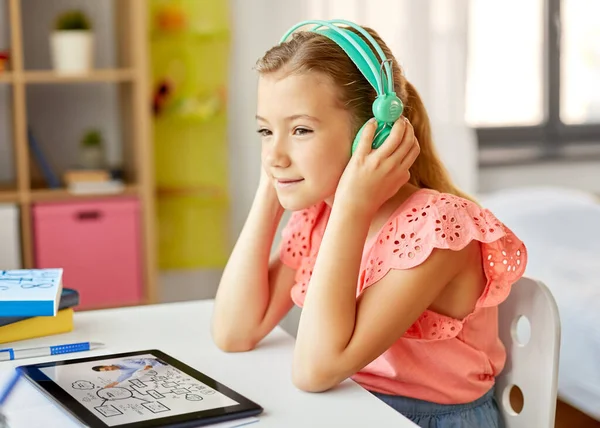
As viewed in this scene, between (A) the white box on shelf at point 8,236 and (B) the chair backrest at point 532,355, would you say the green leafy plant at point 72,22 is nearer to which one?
(A) the white box on shelf at point 8,236

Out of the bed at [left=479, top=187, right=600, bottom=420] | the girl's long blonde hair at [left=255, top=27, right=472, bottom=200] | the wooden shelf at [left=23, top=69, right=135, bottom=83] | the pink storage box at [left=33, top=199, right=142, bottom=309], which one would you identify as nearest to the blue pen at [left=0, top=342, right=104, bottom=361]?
the girl's long blonde hair at [left=255, top=27, right=472, bottom=200]

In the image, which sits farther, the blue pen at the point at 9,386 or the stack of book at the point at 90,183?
the stack of book at the point at 90,183

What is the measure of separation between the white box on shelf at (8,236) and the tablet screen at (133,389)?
63.0 inches

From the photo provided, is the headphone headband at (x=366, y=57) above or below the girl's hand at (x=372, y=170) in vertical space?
above

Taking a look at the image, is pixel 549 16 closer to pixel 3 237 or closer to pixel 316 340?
pixel 3 237

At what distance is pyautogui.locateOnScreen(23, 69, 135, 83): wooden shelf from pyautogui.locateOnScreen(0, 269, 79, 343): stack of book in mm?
1462

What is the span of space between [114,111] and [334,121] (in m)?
2.02

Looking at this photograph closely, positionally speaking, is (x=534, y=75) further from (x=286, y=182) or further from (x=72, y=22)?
(x=286, y=182)

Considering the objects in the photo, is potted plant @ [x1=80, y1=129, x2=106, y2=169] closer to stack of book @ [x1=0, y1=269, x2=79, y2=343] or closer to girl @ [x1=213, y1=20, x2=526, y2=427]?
stack of book @ [x1=0, y1=269, x2=79, y2=343]

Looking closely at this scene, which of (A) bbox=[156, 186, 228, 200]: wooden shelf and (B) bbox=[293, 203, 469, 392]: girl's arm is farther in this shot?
(A) bbox=[156, 186, 228, 200]: wooden shelf

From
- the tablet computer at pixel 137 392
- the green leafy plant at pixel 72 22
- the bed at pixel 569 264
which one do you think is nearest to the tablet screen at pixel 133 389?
the tablet computer at pixel 137 392

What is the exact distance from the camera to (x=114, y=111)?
3.05 metres

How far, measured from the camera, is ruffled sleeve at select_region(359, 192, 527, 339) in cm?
110

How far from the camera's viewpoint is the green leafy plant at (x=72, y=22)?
2.75 metres
